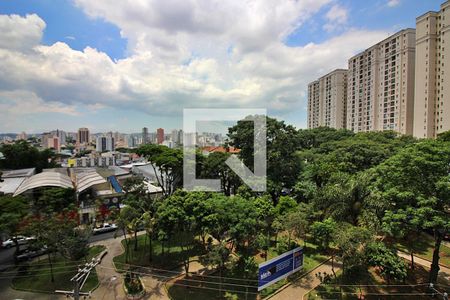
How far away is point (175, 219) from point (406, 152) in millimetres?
10201

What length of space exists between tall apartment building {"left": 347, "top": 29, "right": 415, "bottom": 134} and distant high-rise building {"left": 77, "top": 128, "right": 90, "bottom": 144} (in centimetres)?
9966

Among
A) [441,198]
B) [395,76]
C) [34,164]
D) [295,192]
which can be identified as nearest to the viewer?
[441,198]

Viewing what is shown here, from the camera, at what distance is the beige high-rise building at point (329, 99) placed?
54219 mm

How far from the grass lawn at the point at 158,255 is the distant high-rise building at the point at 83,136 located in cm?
10060

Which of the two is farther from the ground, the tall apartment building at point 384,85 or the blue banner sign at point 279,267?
the tall apartment building at point 384,85

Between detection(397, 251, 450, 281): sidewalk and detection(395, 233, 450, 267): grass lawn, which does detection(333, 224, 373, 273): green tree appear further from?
detection(395, 233, 450, 267): grass lawn

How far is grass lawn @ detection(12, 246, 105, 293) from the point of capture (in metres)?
10.6

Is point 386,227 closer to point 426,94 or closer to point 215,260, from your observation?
point 215,260

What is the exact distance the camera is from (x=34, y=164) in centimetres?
3177

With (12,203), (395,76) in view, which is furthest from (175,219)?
(395,76)

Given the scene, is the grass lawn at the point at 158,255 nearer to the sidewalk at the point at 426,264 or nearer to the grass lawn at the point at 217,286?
the grass lawn at the point at 217,286

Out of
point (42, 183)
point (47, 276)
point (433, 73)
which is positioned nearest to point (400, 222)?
point (47, 276)

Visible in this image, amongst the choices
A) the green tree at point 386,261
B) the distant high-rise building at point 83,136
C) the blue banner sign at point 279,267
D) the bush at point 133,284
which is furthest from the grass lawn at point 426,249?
the distant high-rise building at point 83,136

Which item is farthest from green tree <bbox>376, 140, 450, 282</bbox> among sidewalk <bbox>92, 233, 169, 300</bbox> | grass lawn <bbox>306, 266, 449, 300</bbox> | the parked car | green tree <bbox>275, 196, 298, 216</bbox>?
the parked car
